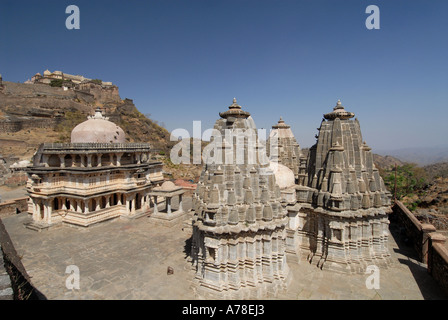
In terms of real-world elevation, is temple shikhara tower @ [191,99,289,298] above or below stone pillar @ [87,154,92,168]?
below

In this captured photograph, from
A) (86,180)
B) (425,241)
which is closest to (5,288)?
(86,180)

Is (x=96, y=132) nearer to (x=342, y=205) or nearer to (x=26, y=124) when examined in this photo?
(x=342, y=205)

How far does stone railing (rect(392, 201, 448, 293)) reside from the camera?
12.0m

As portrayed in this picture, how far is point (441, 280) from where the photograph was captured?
12.0 metres

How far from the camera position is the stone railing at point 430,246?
1197cm

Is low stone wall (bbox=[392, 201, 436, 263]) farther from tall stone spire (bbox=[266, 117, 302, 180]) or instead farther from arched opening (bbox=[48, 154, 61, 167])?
arched opening (bbox=[48, 154, 61, 167])

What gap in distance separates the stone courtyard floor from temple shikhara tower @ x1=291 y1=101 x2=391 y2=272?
2.99 ft

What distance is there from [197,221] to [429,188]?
36040 mm

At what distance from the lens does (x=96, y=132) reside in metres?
23.1

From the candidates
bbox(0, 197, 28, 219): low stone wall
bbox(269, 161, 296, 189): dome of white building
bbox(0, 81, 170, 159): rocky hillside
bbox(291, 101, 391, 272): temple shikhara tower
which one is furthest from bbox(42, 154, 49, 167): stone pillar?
bbox(0, 81, 170, 159): rocky hillside

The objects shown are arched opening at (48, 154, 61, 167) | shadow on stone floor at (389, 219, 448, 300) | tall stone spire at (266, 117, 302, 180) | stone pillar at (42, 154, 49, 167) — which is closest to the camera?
shadow on stone floor at (389, 219, 448, 300)

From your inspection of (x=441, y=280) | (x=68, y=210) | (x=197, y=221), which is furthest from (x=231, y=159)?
(x=68, y=210)

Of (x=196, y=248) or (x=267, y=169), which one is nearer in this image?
(x=267, y=169)

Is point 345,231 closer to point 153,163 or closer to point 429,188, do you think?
point 153,163
